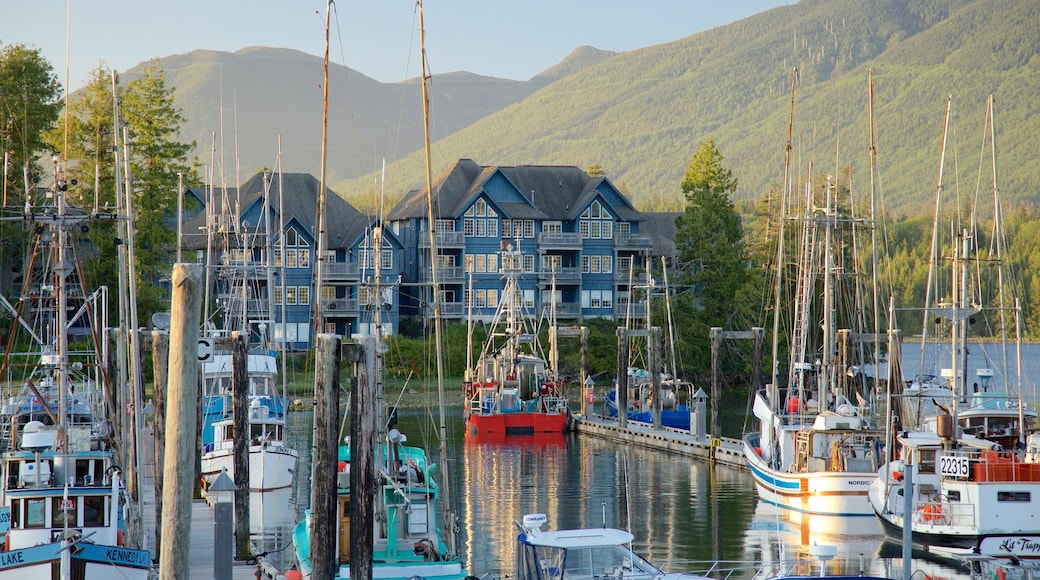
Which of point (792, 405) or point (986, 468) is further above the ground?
point (792, 405)

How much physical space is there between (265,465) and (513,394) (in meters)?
20.0

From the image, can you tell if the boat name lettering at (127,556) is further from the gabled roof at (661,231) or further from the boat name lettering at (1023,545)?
the gabled roof at (661,231)

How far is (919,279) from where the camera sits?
464 feet

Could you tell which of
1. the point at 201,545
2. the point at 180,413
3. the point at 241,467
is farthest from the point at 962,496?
the point at 180,413

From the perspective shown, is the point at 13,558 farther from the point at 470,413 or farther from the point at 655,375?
the point at 655,375

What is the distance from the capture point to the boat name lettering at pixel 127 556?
20.6 m

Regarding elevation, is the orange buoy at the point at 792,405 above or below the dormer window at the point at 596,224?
below

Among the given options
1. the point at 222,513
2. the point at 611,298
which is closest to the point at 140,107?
the point at 611,298

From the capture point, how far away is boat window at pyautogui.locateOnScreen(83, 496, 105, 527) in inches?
869

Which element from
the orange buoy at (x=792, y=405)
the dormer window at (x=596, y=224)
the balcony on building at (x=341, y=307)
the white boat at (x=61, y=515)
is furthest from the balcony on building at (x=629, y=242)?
the white boat at (x=61, y=515)

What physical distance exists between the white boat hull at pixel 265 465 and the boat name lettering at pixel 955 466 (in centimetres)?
2015

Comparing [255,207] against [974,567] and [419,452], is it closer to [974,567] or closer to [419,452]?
[419,452]

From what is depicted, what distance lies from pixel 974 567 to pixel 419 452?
12716 millimetres

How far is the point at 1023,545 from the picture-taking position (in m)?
26.7
